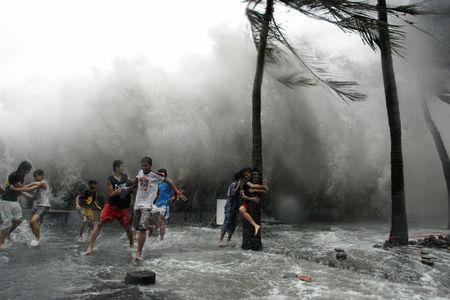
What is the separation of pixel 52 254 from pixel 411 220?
1610cm

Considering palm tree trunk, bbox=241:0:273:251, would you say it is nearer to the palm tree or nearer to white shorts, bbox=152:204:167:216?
the palm tree

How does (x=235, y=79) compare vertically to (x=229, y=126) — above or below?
above

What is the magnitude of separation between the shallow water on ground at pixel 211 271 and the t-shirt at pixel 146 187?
3.00ft

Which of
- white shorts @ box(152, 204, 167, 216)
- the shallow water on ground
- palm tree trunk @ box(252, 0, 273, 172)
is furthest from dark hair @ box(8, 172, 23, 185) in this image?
palm tree trunk @ box(252, 0, 273, 172)

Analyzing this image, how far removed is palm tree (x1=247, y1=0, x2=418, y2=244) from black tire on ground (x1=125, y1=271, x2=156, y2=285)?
362 cm

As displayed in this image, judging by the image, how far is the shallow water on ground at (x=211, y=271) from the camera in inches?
193

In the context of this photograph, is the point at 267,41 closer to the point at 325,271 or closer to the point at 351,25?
the point at 351,25

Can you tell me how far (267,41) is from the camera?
324 inches

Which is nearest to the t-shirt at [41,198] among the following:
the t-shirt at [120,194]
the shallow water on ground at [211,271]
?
the shallow water on ground at [211,271]

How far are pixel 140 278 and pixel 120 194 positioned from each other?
2333mm

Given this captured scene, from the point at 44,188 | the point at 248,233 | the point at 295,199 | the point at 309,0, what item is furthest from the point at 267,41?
the point at 295,199

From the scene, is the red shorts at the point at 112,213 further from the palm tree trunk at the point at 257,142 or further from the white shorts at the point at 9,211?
the palm tree trunk at the point at 257,142

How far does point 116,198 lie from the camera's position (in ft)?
23.7

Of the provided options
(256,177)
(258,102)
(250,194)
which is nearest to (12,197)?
(250,194)
